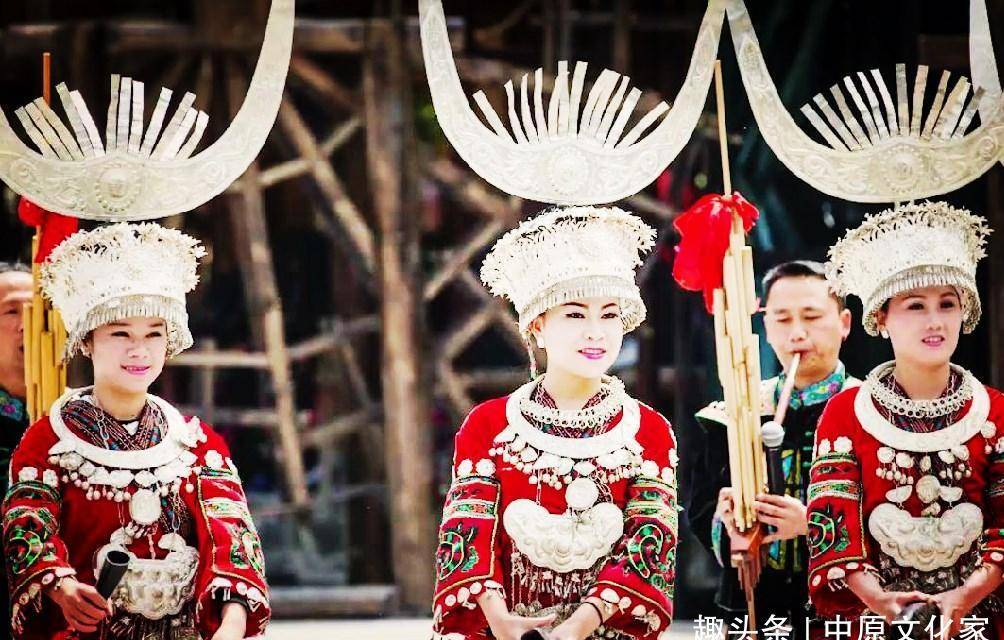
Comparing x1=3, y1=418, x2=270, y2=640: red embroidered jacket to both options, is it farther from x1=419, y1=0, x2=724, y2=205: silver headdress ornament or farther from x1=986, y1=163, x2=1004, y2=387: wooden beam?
x1=986, y1=163, x2=1004, y2=387: wooden beam

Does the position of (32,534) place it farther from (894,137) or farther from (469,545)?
(894,137)

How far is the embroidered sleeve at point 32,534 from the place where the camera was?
3861 mm

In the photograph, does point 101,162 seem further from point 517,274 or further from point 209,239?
point 517,274

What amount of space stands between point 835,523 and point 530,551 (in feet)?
2.54

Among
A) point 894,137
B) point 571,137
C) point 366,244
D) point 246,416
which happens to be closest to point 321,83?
point 366,244

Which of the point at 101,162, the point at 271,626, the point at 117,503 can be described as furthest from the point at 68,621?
the point at 101,162

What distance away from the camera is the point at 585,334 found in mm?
4020

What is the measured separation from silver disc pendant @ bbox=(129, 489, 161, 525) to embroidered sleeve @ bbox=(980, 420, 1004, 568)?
205 centimetres

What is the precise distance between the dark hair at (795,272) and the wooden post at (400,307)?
1000mm

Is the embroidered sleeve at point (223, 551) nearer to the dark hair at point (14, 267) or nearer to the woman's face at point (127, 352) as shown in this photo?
the woman's face at point (127, 352)

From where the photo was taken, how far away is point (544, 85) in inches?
181

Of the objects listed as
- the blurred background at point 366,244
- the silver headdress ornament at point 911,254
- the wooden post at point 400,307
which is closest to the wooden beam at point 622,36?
the blurred background at point 366,244

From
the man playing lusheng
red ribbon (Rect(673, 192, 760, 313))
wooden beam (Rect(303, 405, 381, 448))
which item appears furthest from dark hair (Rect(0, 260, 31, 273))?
the man playing lusheng

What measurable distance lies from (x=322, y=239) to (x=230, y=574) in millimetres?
1152
